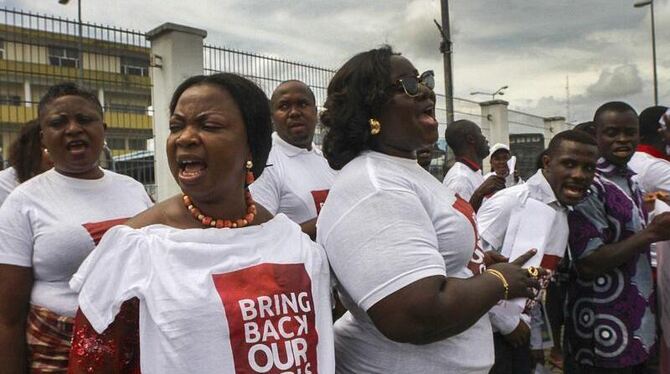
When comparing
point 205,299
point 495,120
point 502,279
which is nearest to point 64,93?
point 205,299

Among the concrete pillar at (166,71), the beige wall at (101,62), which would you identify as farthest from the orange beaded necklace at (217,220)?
the concrete pillar at (166,71)

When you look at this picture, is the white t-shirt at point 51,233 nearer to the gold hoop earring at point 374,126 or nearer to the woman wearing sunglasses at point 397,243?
the woman wearing sunglasses at point 397,243

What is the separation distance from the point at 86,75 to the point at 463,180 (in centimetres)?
436

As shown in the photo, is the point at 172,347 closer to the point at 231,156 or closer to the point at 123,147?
the point at 231,156

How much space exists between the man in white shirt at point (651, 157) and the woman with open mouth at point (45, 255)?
3.00 meters

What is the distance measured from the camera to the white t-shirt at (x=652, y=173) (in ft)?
11.2

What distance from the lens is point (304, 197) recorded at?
3186 millimetres

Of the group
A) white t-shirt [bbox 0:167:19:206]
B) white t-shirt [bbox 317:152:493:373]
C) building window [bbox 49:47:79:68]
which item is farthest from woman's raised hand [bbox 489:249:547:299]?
building window [bbox 49:47:79:68]

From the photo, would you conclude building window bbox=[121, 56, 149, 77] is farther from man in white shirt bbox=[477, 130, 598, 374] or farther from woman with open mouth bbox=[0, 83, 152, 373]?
man in white shirt bbox=[477, 130, 598, 374]

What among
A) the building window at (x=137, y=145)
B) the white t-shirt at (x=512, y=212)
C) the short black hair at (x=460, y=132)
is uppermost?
the building window at (x=137, y=145)

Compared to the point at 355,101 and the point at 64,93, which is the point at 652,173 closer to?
the point at 355,101

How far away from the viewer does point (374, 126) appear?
5.85 ft

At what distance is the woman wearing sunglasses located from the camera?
1473 millimetres

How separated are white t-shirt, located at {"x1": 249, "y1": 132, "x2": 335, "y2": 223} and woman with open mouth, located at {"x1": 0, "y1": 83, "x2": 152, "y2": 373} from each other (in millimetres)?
1004
